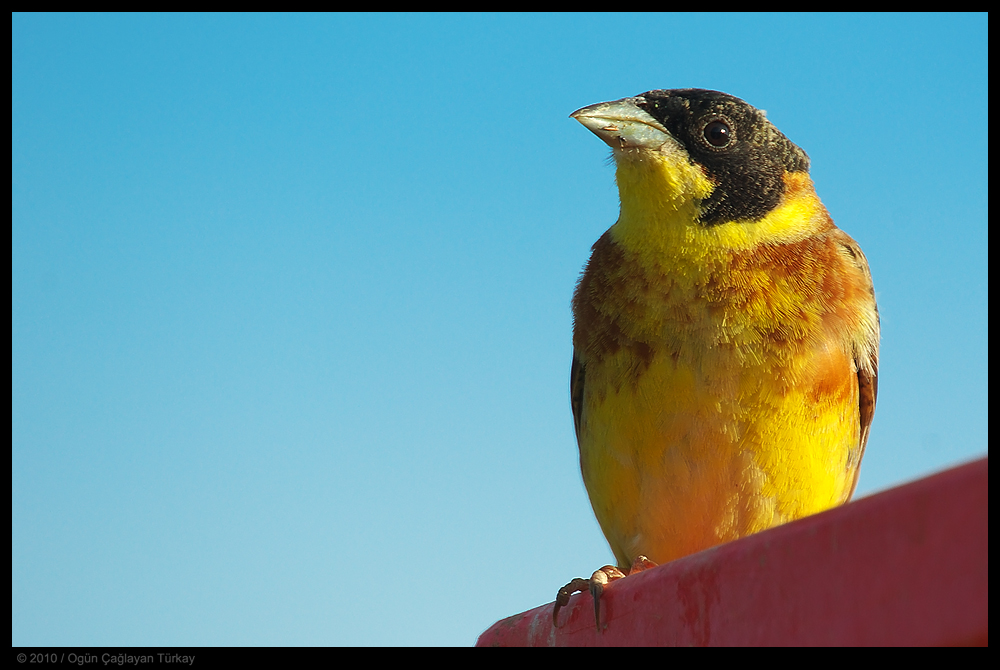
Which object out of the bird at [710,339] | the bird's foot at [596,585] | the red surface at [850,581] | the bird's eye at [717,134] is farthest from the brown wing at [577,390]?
the red surface at [850,581]

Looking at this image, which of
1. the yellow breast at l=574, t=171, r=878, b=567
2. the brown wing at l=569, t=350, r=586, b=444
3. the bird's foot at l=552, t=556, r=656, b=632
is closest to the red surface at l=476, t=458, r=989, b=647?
the bird's foot at l=552, t=556, r=656, b=632

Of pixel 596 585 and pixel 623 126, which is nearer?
pixel 596 585

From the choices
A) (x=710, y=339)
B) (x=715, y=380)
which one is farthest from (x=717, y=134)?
(x=715, y=380)

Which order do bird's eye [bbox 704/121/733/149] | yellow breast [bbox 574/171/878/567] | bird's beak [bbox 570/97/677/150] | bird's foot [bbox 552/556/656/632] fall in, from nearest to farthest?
bird's foot [bbox 552/556/656/632] → yellow breast [bbox 574/171/878/567] → bird's beak [bbox 570/97/677/150] → bird's eye [bbox 704/121/733/149]

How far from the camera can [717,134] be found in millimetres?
→ 4332

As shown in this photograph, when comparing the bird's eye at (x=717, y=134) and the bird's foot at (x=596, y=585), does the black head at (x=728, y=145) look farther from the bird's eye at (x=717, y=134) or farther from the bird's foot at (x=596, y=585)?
the bird's foot at (x=596, y=585)

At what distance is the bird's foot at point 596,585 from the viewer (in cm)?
228

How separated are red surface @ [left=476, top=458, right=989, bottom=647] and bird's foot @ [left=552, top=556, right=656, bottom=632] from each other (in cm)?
20

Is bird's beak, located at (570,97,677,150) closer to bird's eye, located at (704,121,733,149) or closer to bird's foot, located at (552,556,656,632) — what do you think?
bird's eye, located at (704,121,733,149)

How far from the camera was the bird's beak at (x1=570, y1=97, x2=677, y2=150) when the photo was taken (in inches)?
165

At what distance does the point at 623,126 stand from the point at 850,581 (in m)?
2.97

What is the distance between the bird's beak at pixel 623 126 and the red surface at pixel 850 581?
8.12 feet

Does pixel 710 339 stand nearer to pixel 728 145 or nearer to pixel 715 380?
pixel 715 380

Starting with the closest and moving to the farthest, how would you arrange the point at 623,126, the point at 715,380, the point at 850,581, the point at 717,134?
the point at 850,581
the point at 715,380
the point at 623,126
the point at 717,134
